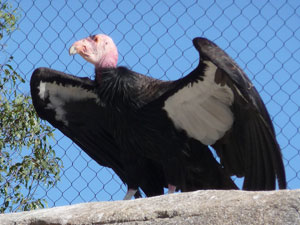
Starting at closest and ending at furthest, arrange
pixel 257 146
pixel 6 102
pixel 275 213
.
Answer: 1. pixel 275 213
2. pixel 257 146
3. pixel 6 102

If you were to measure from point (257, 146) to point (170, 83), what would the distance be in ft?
1.81

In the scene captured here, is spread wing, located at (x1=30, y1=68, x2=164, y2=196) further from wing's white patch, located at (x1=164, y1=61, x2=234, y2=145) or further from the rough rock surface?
the rough rock surface

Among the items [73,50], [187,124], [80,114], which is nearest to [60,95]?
[80,114]

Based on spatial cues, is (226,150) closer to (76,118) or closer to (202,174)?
(202,174)

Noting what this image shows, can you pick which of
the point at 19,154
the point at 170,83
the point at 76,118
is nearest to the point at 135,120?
the point at 170,83

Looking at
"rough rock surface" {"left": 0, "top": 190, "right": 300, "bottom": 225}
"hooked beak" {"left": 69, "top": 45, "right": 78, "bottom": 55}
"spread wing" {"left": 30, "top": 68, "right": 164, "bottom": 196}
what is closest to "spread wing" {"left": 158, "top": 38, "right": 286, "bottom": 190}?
"spread wing" {"left": 30, "top": 68, "right": 164, "bottom": 196}

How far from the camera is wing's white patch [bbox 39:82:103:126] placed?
4578mm

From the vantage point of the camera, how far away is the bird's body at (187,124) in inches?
158

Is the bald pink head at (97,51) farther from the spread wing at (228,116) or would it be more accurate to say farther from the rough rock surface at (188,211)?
the rough rock surface at (188,211)

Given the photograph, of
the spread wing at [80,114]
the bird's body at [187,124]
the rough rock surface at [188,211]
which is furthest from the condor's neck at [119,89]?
the rough rock surface at [188,211]

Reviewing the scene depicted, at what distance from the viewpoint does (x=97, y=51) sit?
184 inches

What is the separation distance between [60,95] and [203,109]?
2.79ft

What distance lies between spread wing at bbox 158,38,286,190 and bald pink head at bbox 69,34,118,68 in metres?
0.53

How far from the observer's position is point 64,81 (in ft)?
15.1
